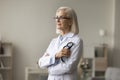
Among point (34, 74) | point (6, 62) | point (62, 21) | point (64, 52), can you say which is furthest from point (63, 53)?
point (6, 62)

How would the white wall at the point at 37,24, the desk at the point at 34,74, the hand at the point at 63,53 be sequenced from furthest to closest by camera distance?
the white wall at the point at 37,24
the desk at the point at 34,74
the hand at the point at 63,53

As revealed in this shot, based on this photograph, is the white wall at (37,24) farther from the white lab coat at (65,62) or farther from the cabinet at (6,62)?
the white lab coat at (65,62)

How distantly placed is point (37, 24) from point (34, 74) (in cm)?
118

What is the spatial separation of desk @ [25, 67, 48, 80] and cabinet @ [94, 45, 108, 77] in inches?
48.5

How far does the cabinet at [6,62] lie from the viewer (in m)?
6.10

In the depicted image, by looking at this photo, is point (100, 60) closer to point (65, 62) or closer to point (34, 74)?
point (34, 74)

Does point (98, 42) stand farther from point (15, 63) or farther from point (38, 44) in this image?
point (15, 63)

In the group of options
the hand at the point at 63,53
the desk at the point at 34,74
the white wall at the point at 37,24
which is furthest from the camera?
the white wall at the point at 37,24

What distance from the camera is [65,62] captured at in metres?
1.87

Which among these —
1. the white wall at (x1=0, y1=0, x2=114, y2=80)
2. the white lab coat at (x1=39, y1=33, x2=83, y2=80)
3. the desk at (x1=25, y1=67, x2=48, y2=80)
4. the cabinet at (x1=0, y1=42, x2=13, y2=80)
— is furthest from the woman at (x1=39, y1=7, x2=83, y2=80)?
the white wall at (x1=0, y1=0, x2=114, y2=80)

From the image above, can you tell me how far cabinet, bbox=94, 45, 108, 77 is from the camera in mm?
6328

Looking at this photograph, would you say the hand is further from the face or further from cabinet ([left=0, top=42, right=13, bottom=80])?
cabinet ([left=0, top=42, right=13, bottom=80])

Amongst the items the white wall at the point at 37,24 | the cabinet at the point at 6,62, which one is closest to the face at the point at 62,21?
the cabinet at the point at 6,62

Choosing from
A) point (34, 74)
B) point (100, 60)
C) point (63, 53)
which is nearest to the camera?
point (63, 53)
